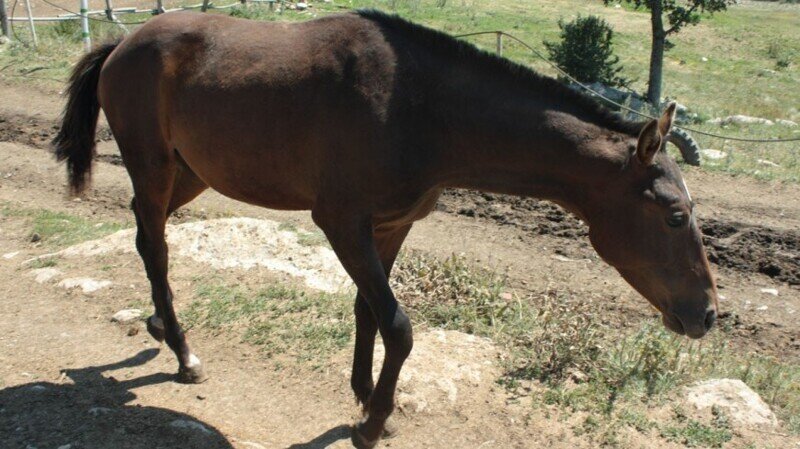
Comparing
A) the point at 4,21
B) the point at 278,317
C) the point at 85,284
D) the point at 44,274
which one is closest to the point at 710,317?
the point at 278,317

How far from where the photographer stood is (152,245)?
502 centimetres

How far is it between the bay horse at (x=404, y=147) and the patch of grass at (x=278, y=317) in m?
1.21

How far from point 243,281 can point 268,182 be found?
2.09 metres

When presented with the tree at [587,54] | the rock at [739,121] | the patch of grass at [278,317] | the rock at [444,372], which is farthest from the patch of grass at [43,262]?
the tree at [587,54]

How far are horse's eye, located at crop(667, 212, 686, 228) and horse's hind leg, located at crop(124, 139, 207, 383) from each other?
9.42ft

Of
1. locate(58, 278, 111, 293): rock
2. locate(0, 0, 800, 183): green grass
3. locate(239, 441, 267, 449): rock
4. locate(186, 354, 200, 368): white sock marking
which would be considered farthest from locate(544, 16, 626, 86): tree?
locate(239, 441, 267, 449): rock

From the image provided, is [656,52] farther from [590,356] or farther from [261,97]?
[261,97]

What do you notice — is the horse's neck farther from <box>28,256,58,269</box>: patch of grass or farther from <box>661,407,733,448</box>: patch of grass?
<box>28,256,58,269</box>: patch of grass

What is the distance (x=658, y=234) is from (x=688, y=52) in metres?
22.5

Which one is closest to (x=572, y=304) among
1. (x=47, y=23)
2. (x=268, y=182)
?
(x=268, y=182)

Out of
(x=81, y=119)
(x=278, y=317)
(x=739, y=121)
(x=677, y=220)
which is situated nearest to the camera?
(x=677, y=220)

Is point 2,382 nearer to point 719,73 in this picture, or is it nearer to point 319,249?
point 319,249

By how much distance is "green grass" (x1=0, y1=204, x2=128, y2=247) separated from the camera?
23.6ft

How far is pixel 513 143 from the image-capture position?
3818 millimetres
